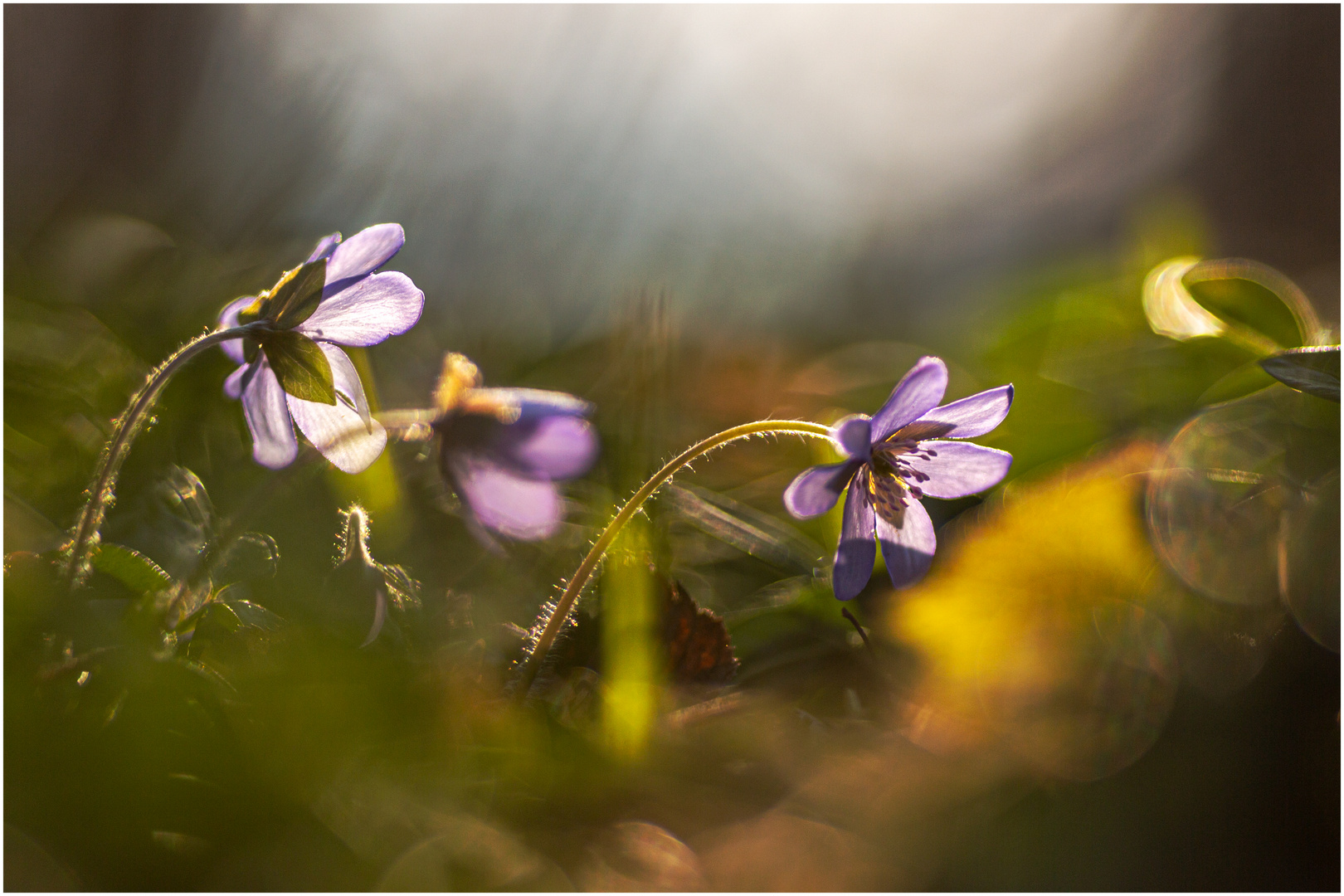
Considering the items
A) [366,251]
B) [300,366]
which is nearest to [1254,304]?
[366,251]

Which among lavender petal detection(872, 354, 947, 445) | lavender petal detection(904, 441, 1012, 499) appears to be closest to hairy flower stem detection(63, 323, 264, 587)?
lavender petal detection(872, 354, 947, 445)

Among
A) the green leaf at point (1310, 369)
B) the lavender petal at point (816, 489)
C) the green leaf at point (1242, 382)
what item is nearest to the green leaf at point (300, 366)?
the lavender petal at point (816, 489)

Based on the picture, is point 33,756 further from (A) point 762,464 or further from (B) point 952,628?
(A) point 762,464

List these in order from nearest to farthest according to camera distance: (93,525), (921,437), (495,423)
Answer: (93,525)
(921,437)
(495,423)

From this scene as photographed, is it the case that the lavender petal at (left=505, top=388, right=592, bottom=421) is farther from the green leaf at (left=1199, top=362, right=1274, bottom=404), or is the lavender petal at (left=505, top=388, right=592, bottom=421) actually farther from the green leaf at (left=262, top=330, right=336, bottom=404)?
the green leaf at (left=1199, top=362, right=1274, bottom=404)

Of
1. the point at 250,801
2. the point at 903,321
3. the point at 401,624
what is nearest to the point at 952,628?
the point at 401,624

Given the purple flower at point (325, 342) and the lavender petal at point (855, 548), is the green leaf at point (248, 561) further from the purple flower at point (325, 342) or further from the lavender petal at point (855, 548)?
the lavender petal at point (855, 548)

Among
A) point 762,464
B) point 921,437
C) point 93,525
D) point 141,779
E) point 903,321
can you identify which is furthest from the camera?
point 903,321

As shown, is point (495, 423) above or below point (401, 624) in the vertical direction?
above
